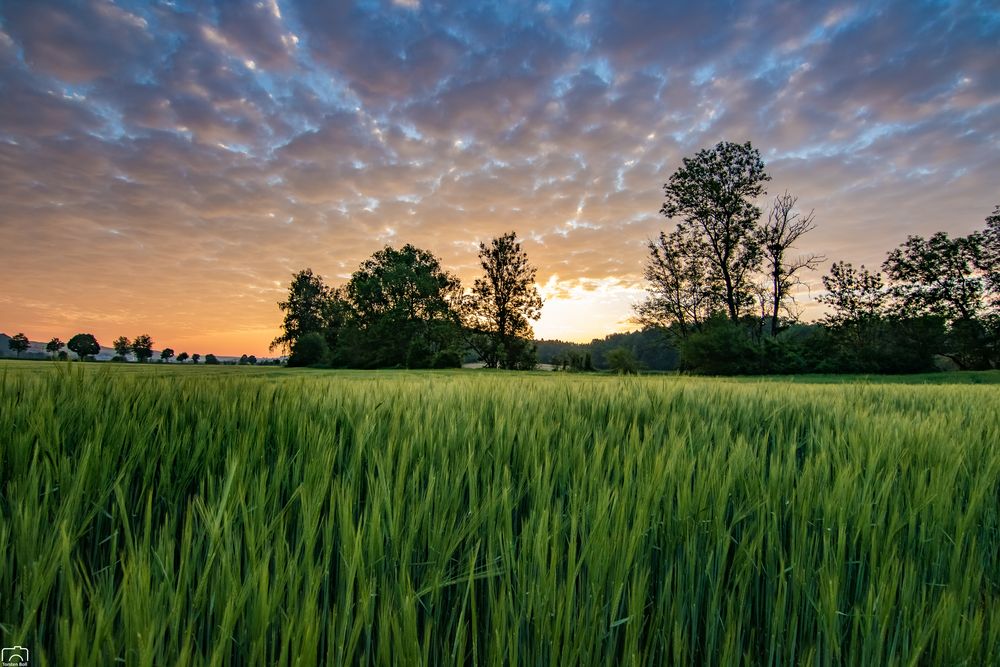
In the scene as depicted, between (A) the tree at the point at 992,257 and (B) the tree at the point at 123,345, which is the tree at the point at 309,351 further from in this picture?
(A) the tree at the point at 992,257

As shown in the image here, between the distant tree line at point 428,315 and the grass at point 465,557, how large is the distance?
35.7 m

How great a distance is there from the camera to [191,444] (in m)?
1.41

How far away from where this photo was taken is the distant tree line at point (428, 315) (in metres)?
39.6

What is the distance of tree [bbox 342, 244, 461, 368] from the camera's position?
39156mm

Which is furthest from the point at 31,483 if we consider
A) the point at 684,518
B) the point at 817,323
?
the point at 817,323

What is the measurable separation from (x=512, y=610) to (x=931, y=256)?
45.0 meters

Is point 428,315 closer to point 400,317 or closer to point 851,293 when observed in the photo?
point 400,317

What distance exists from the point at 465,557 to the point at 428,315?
40.6 meters

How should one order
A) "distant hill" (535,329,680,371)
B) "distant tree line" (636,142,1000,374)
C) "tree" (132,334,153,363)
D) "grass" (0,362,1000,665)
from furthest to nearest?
"distant hill" (535,329,680,371), "tree" (132,334,153,363), "distant tree line" (636,142,1000,374), "grass" (0,362,1000,665)

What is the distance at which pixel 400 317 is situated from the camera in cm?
3962

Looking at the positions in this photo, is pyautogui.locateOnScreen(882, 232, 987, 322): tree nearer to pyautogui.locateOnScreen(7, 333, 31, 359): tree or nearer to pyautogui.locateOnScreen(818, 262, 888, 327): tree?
pyautogui.locateOnScreen(818, 262, 888, 327): tree

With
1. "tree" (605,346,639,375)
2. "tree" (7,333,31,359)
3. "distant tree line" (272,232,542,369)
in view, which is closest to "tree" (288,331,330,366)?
"distant tree line" (272,232,542,369)

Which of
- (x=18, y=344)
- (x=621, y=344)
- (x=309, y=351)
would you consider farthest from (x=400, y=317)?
(x=18, y=344)

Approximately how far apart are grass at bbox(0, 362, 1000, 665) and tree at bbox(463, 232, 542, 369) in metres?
40.3
